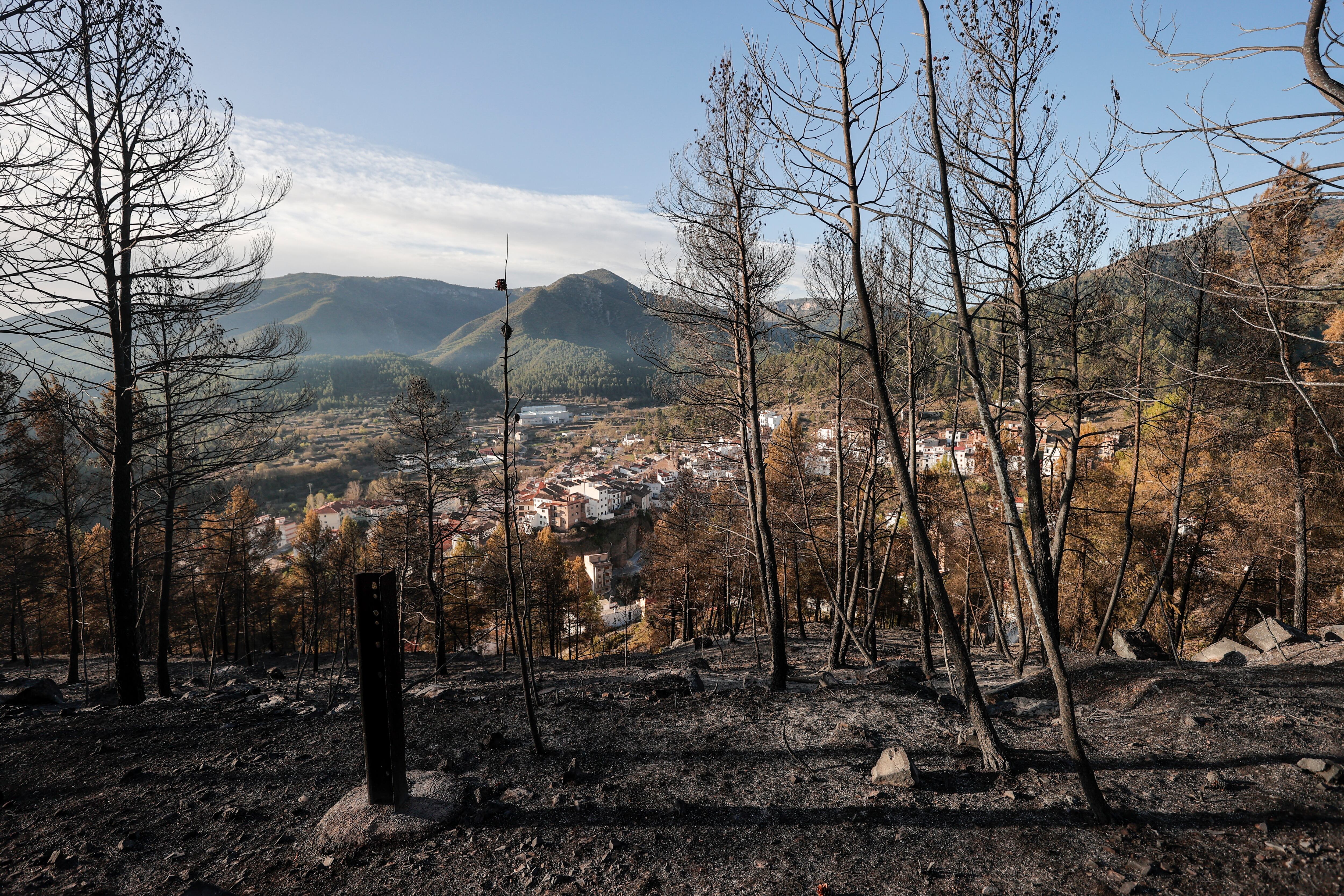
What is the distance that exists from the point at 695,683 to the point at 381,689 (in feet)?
13.3

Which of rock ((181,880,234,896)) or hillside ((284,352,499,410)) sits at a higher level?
hillside ((284,352,499,410))

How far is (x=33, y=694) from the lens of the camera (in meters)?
6.55

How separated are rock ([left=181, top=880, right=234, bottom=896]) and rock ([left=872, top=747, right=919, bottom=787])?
4165 mm

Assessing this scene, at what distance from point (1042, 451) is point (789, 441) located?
11.2 m

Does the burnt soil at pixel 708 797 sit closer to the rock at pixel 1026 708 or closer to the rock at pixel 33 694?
the rock at pixel 1026 708

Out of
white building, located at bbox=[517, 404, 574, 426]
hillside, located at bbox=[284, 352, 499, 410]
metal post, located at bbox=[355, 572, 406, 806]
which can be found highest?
hillside, located at bbox=[284, 352, 499, 410]

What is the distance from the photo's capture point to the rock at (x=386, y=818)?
3.54 metres

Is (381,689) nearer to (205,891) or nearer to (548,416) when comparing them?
(205,891)

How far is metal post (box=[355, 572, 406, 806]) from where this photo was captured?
369cm

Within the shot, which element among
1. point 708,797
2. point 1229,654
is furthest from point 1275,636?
point 708,797

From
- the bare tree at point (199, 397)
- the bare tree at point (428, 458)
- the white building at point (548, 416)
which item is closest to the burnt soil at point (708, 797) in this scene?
the bare tree at point (199, 397)

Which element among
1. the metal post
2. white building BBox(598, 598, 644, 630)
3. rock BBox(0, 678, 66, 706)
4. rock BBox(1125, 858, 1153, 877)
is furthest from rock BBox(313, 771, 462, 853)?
white building BBox(598, 598, 644, 630)

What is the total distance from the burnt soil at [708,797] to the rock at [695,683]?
0.29 m

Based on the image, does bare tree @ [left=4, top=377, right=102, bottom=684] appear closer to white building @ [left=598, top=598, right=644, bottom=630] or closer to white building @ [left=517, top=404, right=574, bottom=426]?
white building @ [left=598, top=598, right=644, bottom=630]
